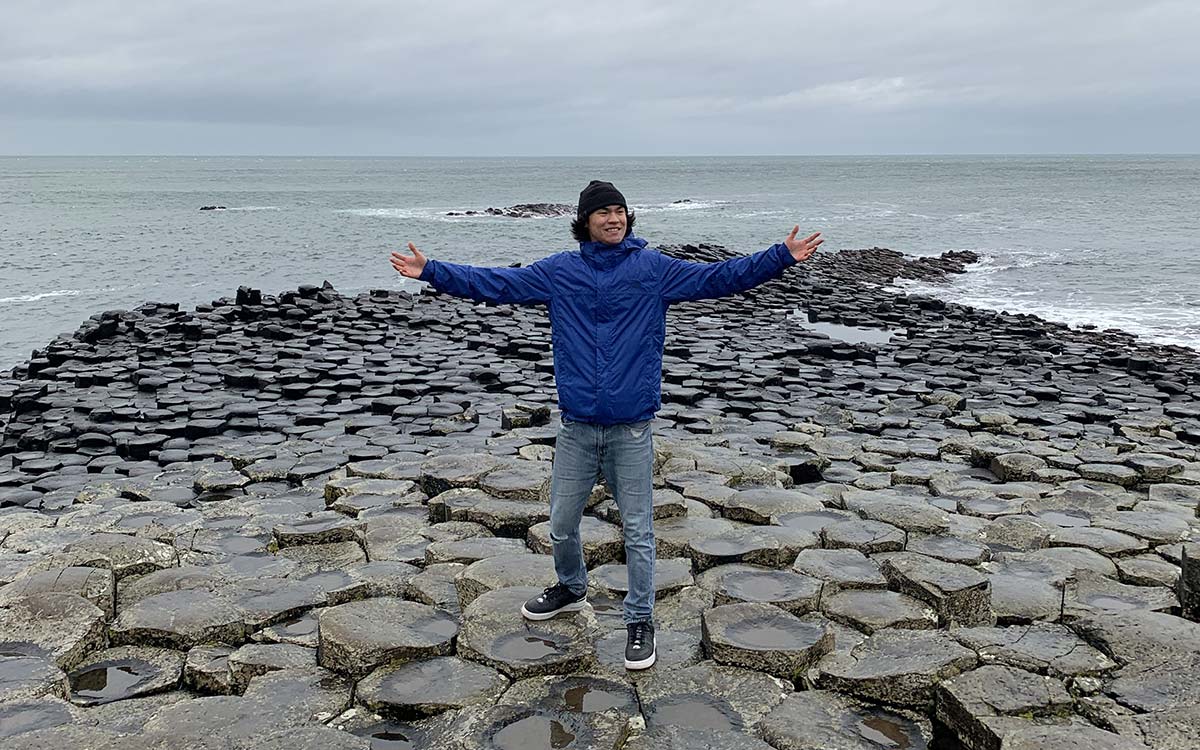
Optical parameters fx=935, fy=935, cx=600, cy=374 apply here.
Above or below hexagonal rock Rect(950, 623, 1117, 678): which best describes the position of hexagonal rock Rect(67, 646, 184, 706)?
below

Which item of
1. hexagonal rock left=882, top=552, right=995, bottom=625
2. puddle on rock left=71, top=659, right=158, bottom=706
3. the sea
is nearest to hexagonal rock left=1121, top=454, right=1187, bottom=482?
hexagonal rock left=882, top=552, right=995, bottom=625

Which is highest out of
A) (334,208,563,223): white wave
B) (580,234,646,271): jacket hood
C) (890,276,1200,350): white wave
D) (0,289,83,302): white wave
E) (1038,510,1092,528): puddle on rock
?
(580,234,646,271): jacket hood

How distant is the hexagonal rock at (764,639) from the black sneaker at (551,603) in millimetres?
772

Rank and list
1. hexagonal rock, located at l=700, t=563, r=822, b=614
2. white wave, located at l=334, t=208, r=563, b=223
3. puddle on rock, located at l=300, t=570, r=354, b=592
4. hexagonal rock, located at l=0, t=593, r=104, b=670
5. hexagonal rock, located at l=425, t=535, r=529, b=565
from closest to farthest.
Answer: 1. hexagonal rock, located at l=0, t=593, r=104, b=670
2. hexagonal rock, located at l=700, t=563, r=822, b=614
3. puddle on rock, located at l=300, t=570, r=354, b=592
4. hexagonal rock, located at l=425, t=535, r=529, b=565
5. white wave, located at l=334, t=208, r=563, b=223

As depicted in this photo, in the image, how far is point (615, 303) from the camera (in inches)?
191

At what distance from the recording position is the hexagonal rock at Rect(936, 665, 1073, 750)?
14.0 ft

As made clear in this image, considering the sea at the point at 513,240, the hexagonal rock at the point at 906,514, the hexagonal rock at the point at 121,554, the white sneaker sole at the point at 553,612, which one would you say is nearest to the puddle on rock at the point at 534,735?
the white sneaker sole at the point at 553,612

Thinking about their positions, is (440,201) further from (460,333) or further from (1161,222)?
(460,333)

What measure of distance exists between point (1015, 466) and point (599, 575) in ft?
17.3

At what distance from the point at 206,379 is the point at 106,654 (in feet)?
35.4

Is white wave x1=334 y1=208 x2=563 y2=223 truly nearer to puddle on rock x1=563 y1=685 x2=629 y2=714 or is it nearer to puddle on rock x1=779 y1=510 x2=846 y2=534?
puddle on rock x1=779 y1=510 x2=846 y2=534

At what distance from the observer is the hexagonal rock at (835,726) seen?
433cm

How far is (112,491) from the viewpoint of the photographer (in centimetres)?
973

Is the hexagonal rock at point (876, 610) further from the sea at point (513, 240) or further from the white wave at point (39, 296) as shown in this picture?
the white wave at point (39, 296)
